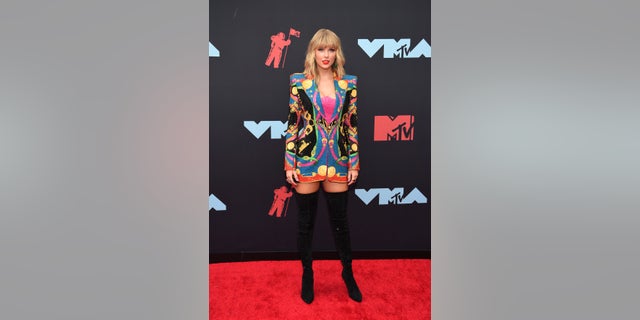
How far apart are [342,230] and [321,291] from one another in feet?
1.39

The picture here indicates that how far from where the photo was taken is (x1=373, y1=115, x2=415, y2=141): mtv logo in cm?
273

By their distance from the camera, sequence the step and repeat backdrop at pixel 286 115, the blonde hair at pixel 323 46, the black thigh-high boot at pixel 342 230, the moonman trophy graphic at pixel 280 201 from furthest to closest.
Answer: the moonman trophy graphic at pixel 280 201, the step and repeat backdrop at pixel 286 115, the black thigh-high boot at pixel 342 230, the blonde hair at pixel 323 46

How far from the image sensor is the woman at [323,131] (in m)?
1.95

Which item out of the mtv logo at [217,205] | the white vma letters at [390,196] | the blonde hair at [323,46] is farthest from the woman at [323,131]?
the mtv logo at [217,205]

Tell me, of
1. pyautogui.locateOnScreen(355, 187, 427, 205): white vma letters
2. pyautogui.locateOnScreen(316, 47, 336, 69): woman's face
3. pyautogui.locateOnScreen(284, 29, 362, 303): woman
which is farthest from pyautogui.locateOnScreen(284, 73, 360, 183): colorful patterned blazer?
pyautogui.locateOnScreen(355, 187, 427, 205): white vma letters

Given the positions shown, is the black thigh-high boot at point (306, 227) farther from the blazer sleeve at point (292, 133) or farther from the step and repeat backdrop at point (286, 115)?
the step and repeat backdrop at point (286, 115)

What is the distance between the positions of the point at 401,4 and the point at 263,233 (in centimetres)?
189

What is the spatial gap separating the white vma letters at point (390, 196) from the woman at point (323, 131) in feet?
2.47

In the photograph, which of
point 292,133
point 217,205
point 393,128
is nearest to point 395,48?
point 393,128

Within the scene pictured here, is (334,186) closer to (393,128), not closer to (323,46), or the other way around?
(323,46)

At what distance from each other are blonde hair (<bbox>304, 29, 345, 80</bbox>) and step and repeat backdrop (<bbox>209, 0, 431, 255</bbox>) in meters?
0.66

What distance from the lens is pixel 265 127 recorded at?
2.67 m
